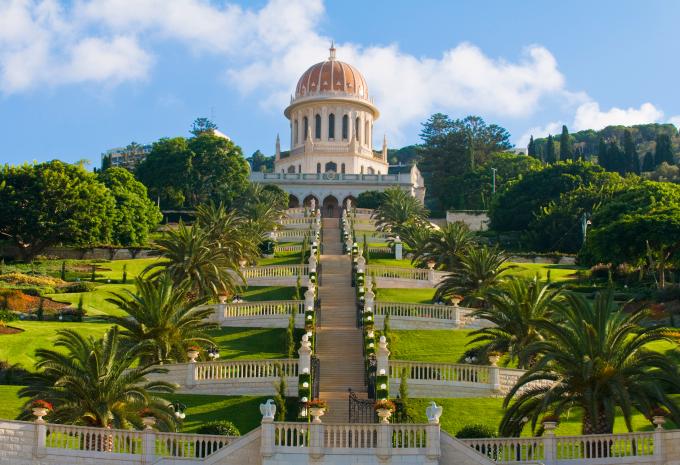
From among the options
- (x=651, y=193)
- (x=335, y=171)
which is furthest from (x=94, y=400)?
(x=335, y=171)

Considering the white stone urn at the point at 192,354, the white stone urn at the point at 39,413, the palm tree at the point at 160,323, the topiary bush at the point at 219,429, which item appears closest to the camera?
the white stone urn at the point at 39,413

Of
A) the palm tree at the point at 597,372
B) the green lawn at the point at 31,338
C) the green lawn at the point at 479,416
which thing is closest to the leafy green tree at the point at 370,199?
the green lawn at the point at 31,338

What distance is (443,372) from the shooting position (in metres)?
33.0

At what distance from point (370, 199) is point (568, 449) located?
72.9 m

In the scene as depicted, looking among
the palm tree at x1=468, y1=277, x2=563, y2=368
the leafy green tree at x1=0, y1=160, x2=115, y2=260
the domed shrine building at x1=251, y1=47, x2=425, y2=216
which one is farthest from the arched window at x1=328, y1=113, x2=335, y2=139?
the palm tree at x1=468, y1=277, x2=563, y2=368

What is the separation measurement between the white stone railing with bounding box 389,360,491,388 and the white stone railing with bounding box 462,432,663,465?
26.5 feet

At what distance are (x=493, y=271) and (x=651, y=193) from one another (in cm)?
2571

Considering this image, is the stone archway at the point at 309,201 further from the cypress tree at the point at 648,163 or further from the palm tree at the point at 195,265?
the palm tree at the point at 195,265

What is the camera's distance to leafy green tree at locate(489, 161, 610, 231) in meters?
88.8

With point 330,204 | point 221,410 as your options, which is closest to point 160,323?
point 221,410

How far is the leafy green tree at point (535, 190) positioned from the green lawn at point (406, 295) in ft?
127

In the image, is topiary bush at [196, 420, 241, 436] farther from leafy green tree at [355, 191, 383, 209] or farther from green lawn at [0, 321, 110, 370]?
leafy green tree at [355, 191, 383, 209]

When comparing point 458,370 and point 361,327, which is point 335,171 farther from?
point 458,370

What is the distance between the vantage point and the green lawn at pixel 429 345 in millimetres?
37219
